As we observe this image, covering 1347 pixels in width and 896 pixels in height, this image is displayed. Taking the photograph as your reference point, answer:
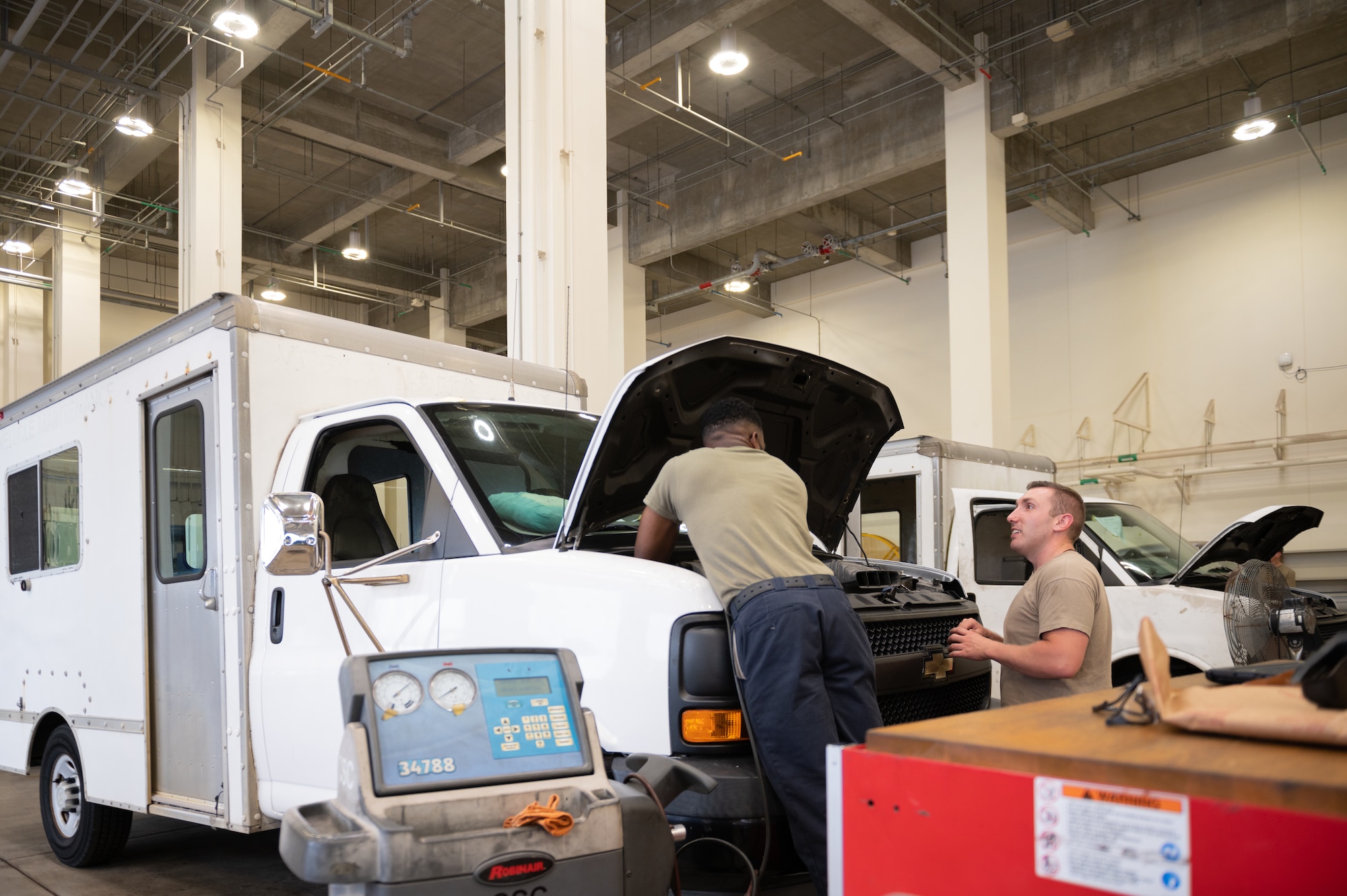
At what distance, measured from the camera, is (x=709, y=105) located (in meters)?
16.5

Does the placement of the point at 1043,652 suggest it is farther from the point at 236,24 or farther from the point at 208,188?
the point at 208,188

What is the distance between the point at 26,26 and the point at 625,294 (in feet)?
32.7

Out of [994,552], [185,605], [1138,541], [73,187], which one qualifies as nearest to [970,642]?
[185,605]

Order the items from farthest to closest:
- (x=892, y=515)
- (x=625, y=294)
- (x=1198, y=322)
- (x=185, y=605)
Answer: (x=625, y=294)
(x=1198, y=322)
(x=892, y=515)
(x=185, y=605)

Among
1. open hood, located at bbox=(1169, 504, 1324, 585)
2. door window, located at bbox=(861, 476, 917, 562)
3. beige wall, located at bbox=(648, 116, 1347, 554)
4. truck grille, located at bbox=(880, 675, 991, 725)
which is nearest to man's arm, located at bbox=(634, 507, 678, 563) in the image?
truck grille, located at bbox=(880, 675, 991, 725)

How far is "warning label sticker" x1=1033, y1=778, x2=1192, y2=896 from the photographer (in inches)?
48.0

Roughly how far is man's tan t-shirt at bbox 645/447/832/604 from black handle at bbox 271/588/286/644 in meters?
1.64

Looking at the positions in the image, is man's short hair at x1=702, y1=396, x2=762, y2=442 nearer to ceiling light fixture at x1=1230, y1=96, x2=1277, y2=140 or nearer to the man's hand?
the man's hand

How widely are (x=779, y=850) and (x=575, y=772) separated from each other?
3.15 feet

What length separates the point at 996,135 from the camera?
1421cm

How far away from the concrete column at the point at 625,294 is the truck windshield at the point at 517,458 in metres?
14.0

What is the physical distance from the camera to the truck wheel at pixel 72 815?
17.3 feet

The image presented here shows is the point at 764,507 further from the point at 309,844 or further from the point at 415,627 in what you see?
the point at 309,844

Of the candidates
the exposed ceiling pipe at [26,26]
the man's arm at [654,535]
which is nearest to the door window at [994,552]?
the man's arm at [654,535]
